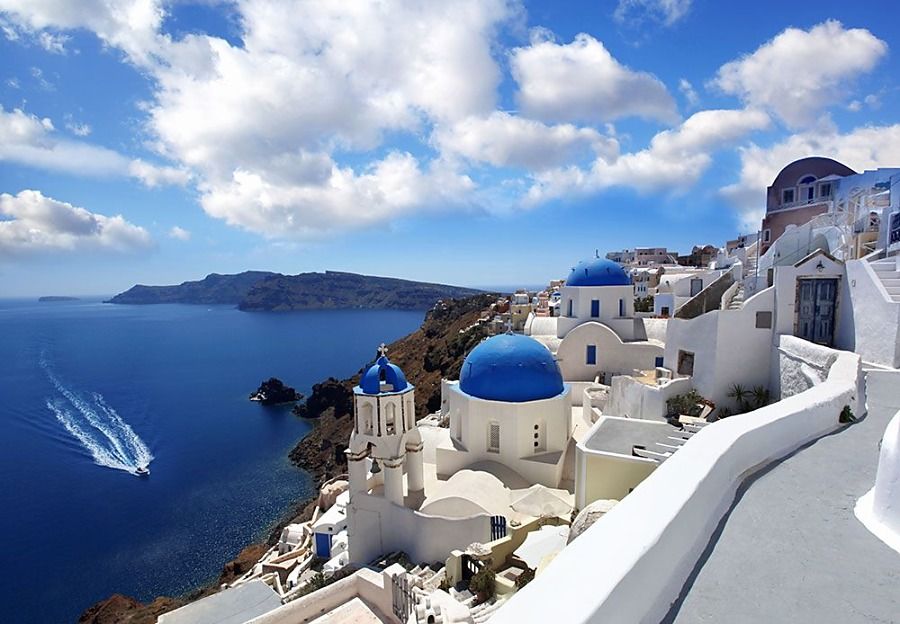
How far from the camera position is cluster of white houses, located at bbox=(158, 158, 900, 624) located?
3178mm

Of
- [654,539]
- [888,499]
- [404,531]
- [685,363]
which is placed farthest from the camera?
[685,363]

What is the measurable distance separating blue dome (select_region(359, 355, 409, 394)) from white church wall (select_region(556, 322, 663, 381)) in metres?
9.23

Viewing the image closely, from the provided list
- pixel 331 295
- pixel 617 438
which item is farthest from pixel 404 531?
pixel 331 295

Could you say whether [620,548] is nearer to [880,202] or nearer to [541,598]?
[541,598]

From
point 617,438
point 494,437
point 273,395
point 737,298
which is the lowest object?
point 273,395

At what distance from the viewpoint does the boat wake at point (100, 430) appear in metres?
34.5

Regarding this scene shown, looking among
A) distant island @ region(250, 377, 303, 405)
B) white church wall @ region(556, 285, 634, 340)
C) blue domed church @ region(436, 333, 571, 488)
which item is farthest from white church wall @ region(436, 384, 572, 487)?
distant island @ region(250, 377, 303, 405)

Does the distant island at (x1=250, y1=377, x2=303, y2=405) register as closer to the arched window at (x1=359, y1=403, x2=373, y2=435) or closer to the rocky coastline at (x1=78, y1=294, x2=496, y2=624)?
the rocky coastline at (x1=78, y1=294, x2=496, y2=624)

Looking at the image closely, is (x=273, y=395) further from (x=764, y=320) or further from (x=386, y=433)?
(x=764, y=320)

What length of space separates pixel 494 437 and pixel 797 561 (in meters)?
10.8

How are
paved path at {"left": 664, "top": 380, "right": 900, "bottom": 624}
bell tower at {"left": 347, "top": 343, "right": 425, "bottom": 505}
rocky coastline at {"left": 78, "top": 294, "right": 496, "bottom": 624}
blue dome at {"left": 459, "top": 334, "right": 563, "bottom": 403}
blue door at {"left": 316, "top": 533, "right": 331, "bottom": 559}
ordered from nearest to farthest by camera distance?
paved path at {"left": 664, "top": 380, "right": 900, "bottom": 624}
bell tower at {"left": 347, "top": 343, "right": 425, "bottom": 505}
blue dome at {"left": 459, "top": 334, "right": 563, "bottom": 403}
blue door at {"left": 316, "top": 533, "right": 331, "bottom": 559}
rocky coastline at {"left": 78, "top": 294, "right": 496, "bottom": 624}

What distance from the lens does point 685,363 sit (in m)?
A: 13.1

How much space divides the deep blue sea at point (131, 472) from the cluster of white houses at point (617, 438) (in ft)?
38.0

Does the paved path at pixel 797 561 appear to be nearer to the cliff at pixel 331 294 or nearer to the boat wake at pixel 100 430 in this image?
the boat wake at pixel 100 430
